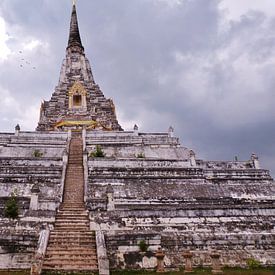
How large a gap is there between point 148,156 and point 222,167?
500 cm

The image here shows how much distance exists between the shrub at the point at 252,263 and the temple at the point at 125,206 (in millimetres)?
129

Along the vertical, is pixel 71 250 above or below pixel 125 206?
below

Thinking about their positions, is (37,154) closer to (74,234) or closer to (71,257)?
(74,234)

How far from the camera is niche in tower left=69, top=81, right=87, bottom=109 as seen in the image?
38062 millimetres

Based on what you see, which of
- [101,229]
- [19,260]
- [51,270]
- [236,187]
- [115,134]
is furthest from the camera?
[115,134]

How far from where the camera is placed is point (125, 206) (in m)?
18.2

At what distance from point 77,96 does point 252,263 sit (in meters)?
27.9

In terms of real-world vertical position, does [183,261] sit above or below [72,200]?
below

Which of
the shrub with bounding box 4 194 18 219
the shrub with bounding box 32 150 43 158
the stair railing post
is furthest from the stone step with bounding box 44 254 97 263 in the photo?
the shrub with bounding box 32 150 43 158

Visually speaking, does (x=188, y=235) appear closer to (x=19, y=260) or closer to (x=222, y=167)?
(x=19, y=260)

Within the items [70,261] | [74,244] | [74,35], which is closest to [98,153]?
[74,244]

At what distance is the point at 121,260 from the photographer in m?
13.4

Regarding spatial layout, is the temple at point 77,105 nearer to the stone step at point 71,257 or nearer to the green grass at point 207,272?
the stone step at point 71,257

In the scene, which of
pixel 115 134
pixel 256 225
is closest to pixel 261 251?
pixel 256 225
